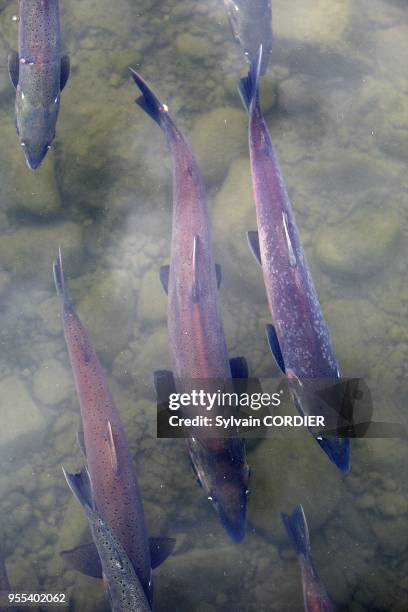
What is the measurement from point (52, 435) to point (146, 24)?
16.3 ft

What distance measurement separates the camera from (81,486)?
10.6 feet

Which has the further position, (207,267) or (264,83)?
(264,83)

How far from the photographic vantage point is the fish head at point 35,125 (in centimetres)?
428

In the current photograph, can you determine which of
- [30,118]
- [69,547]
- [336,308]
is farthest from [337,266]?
[69,547]

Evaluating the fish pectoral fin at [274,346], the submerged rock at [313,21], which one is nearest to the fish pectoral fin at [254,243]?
the fish pectoral fin at [274,346]

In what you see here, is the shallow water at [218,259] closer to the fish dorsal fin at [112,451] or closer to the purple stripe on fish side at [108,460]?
the purple stripe on fish side at [108,460]

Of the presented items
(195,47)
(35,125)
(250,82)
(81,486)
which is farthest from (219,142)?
(81,486)

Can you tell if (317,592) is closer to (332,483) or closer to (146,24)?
(332,483)

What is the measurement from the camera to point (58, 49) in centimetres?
435

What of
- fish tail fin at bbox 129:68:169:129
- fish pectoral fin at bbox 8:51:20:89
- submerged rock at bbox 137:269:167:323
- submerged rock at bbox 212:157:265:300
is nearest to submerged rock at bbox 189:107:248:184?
submerged rock at bbox 212:157:265:300

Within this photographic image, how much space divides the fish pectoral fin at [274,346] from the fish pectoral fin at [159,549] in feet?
5.54

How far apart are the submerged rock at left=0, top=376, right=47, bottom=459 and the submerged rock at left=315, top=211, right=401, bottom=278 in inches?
128

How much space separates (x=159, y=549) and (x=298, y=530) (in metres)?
1.12

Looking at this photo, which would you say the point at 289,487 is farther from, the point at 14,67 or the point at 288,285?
the point at 14,67
